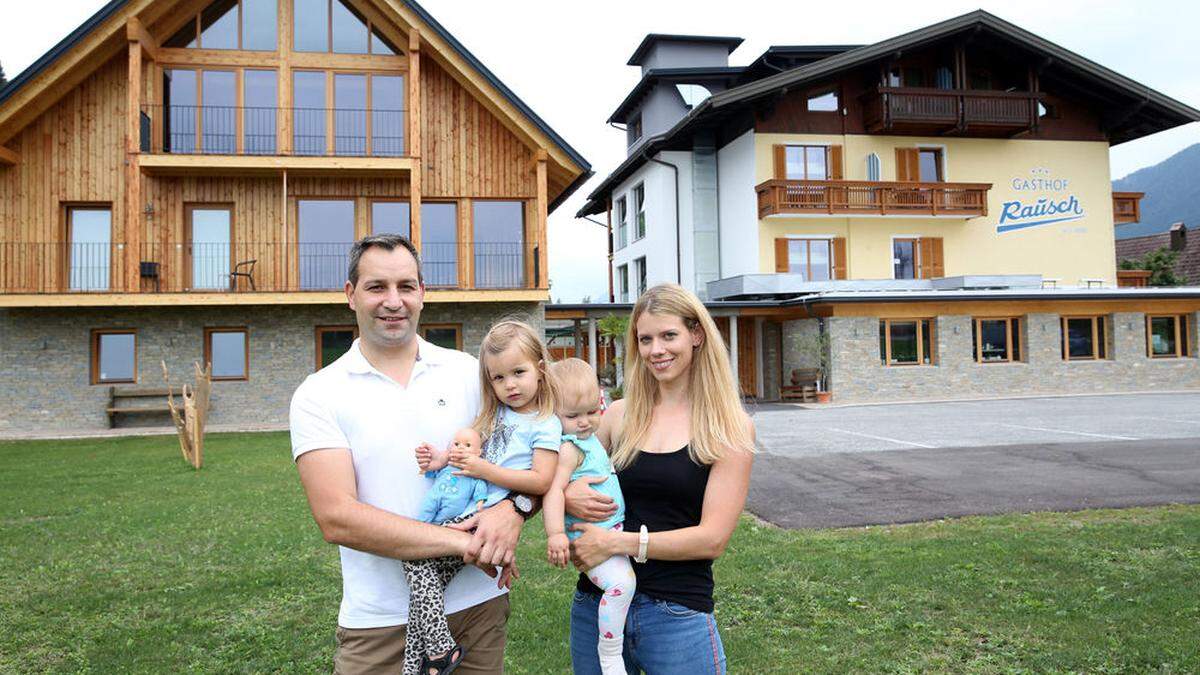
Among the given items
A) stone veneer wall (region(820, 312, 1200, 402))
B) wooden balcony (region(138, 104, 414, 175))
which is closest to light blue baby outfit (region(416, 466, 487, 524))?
wooden balcony (region(138, 104, 414, 175))

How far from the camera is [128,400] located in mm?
19453

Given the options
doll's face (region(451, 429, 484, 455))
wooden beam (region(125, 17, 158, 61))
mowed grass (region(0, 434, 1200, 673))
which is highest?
wooden beam (region(125, 17, 158, 61))

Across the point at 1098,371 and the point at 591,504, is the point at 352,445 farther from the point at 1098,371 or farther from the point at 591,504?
the point at 1098,371

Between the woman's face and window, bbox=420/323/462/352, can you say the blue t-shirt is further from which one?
window, bbox=420/323/462/352

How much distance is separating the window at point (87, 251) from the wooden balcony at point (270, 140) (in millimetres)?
2094

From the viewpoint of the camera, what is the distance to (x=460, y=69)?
63.4ft

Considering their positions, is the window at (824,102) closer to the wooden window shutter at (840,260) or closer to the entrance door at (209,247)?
the wooden window shutter at (840,260)

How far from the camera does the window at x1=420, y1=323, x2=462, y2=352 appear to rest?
20422mm

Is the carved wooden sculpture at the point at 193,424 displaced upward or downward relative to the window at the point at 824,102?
downward

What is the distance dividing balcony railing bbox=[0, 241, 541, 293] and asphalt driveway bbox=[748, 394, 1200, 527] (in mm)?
7723

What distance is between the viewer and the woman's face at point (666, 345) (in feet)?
8.34

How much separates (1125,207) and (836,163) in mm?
13016

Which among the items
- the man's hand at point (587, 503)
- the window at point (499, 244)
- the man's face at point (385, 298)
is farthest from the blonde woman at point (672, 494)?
the window at point (499, 244)

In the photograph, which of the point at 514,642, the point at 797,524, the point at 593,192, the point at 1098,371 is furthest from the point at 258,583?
the point at 593,192
